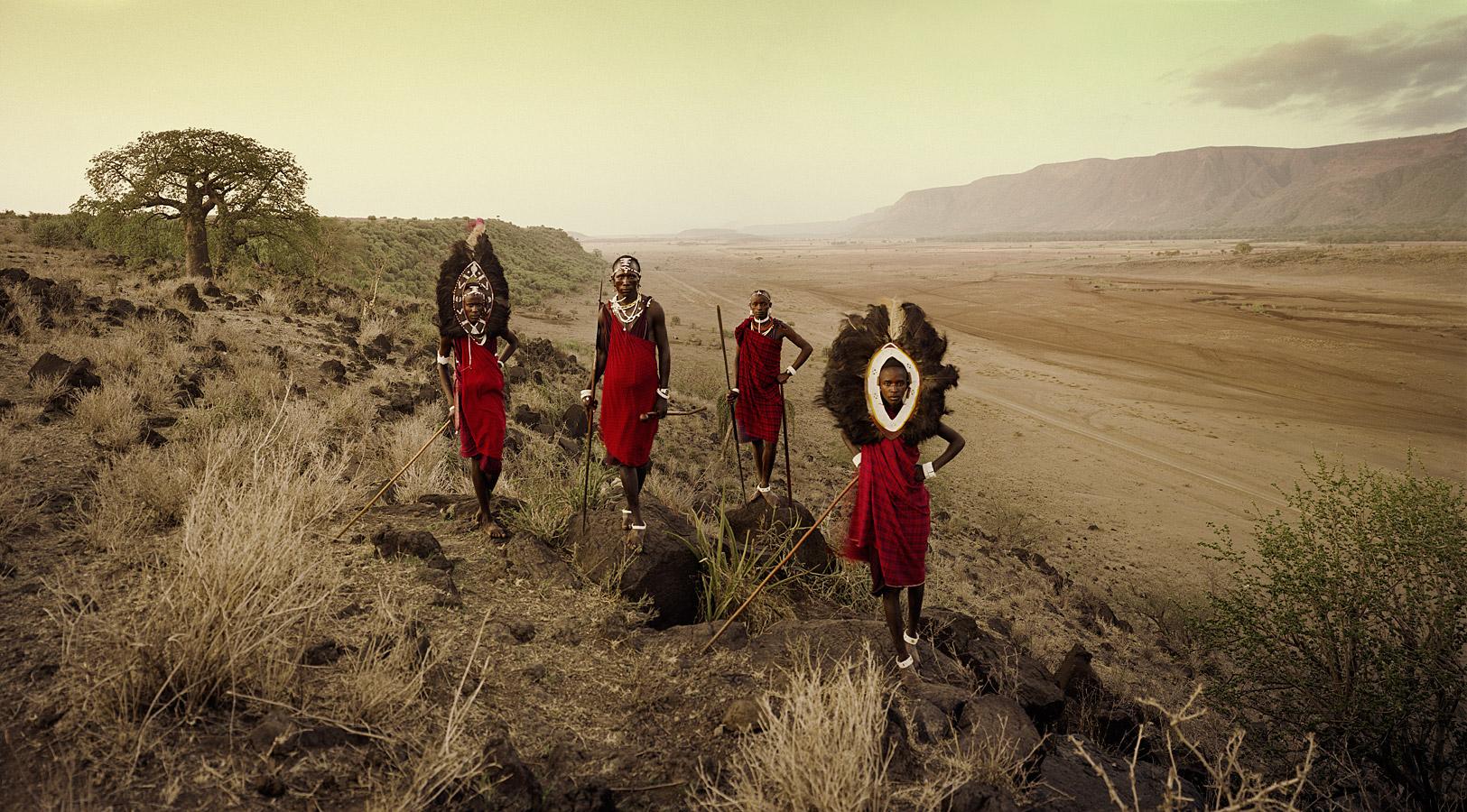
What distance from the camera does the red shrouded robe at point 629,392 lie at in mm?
5484

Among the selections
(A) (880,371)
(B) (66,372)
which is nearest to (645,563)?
(A) (880,371)

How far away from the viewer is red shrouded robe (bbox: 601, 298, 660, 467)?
216 inches

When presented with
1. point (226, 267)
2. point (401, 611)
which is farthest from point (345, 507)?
point (226, 267)

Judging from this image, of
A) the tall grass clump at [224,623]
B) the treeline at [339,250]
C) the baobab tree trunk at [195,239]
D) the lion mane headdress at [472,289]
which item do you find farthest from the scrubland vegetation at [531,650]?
the baobab tree trunk at [195,239]

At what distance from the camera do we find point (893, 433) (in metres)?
4.27

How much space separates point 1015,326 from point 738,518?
26890 mm

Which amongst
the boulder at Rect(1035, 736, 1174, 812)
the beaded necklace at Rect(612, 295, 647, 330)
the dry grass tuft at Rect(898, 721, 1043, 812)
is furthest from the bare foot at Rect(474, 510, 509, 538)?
the boulder at Rect(1035, 736, 1174, 812)

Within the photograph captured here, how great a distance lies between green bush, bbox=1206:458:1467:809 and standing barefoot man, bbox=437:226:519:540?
273 inches

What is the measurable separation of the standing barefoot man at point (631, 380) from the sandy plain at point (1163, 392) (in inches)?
77.0

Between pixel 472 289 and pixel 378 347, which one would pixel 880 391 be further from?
pixel 378 347

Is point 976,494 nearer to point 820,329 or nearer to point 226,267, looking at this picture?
point 820,329

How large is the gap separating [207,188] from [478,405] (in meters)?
20.1

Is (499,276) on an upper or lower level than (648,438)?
upper

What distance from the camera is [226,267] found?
1978cm
